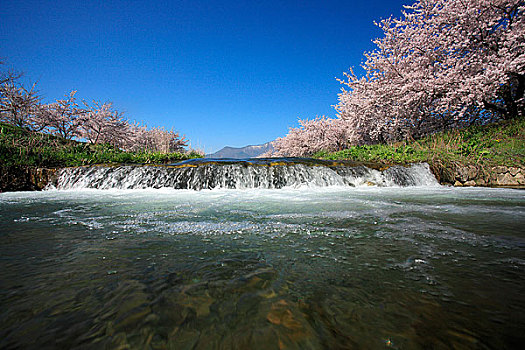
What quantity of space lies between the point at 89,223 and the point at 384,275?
131 inches

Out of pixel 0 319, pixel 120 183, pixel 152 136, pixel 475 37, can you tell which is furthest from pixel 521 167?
pixel 152 136

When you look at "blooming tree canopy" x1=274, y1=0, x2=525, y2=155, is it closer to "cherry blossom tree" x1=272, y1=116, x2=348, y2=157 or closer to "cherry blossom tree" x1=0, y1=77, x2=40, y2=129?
"cherry blossom tree" x1=272, y1=116, x2=348, y2=157

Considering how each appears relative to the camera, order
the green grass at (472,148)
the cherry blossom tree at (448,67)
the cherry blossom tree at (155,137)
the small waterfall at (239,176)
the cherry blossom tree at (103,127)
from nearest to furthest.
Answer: the small waterfall at (239,176) < the green grass at (472,148) < the cherry blossom tree at (448,67) < the cherry blossom tree at (103,127) < the cherry blossom tree at (155,137)

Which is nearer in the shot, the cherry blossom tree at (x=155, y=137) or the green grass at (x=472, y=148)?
the green grass at (x=472, y=148)

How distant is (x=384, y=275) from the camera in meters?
1.38

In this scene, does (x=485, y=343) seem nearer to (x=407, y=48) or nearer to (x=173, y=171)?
(x=173, y=171)

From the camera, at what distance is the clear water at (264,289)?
0.88 metres

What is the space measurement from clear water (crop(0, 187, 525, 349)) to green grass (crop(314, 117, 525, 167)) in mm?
8774

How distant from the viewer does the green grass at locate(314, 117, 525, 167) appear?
29.3ft

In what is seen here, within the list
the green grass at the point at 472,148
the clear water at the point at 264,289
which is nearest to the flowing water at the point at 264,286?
the clear water at the point at 264,289

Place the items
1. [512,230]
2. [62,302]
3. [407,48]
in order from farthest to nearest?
[407,48] < [512,230] < [62,302]

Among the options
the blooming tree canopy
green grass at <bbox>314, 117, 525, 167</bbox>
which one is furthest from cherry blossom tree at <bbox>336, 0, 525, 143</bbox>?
green grass at <bbox>314, 117, 525, 167</bbox>

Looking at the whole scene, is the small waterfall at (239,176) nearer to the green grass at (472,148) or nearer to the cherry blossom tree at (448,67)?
the green grass at (472,148)

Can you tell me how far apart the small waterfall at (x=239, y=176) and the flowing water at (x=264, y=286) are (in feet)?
17.7
